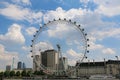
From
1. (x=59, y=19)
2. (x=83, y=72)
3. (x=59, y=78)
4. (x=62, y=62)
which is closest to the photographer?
(x=59, y=19)

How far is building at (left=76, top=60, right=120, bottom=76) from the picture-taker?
176950mm

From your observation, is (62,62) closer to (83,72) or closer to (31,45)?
(31,45)

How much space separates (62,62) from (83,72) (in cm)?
8835

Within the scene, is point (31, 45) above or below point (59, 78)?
above

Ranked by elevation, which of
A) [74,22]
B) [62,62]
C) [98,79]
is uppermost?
[74,22]

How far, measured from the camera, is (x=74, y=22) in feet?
280

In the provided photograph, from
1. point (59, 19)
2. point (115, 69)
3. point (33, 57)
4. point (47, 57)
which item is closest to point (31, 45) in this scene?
point (33, 57)

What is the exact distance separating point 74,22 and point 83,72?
366ft

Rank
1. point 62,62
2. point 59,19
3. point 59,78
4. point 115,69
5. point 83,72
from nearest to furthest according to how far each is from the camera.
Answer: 1. point 59,19
2. point 59,78
3. point 62,62
4. point 115,69
5. point 83,72

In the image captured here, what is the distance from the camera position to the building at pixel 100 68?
581 feet

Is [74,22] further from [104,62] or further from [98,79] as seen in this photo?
[104,62]

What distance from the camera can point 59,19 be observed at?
3312 inches

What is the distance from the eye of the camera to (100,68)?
18788 centimetres

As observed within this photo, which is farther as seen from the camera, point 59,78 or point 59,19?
point 59,78
